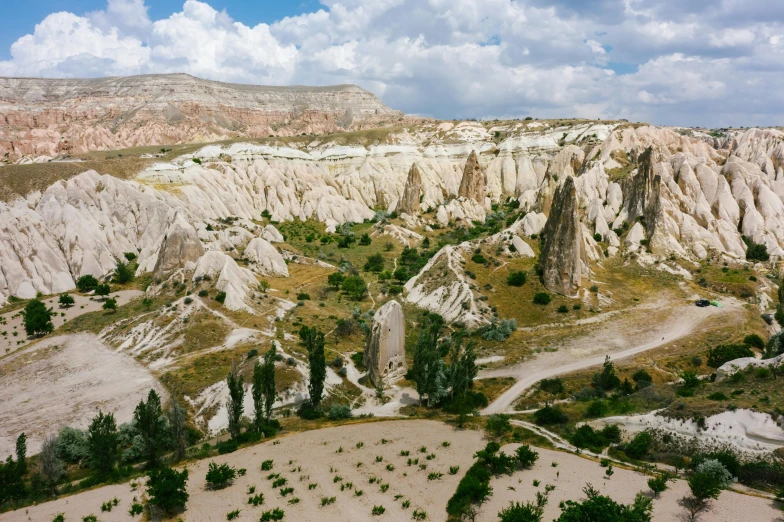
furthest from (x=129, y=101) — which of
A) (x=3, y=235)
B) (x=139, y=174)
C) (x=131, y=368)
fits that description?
(x=131, y=368)

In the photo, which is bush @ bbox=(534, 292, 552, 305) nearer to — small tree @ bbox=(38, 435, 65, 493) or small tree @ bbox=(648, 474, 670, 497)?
small tree @ bbox=(648, 474, 670, 497)

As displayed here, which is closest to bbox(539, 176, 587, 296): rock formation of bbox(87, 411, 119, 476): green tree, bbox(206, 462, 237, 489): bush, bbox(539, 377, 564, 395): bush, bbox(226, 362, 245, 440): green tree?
bbox(539, 377, 564, 395): bush

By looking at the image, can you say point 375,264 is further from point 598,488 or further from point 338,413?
point 598,488

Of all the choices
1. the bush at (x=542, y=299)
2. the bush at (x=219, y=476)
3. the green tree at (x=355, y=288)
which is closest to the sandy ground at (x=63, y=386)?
the bush at (x=219, y=476)

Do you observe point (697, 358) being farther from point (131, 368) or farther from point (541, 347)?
point (131, 368)

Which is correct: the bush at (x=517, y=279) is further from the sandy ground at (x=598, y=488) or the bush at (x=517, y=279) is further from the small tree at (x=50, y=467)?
the small tree at (x=50, y=467)

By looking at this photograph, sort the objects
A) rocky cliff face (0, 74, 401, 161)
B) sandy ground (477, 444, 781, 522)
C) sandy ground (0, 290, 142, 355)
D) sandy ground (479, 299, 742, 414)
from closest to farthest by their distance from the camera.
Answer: sandy ground (477, 444, 781, 522) → sandy ground (479, 299, 742, 414) → sandy ground (0, 290, 142, 355) → rocky cliff face (0, 74, 401, 161)
